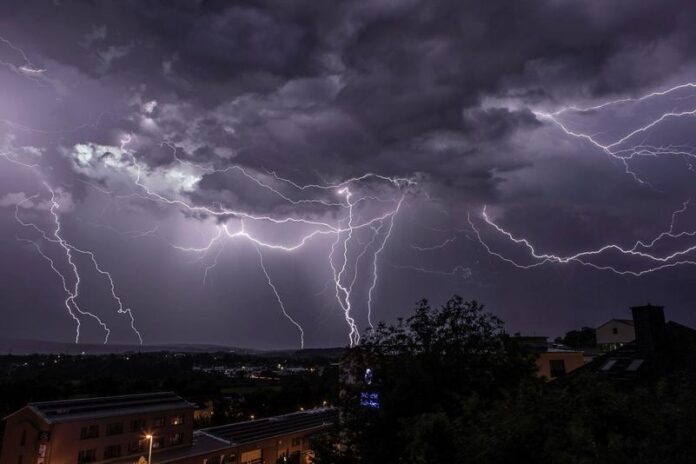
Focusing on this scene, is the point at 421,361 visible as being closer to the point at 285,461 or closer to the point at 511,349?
the point at 511,349

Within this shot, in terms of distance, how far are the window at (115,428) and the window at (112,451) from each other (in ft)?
3.18

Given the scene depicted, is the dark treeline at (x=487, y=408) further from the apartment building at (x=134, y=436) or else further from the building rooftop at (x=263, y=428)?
the building rooftop at (x=263, y=428)

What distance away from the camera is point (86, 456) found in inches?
1287

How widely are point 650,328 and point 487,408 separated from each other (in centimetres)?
1114

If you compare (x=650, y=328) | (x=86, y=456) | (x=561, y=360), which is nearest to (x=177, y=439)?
(x=86, y=456)

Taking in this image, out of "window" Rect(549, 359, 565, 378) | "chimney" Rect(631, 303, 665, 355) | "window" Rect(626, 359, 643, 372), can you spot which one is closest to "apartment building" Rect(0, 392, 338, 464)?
"window" Rect(626, 359, 643, 372)

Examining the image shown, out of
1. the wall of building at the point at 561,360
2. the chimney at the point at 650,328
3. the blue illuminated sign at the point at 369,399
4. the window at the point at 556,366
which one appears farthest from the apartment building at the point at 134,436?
the window at the point at 556,366

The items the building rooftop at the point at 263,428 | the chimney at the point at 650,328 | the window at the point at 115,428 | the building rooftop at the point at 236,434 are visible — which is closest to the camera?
the chimney at the point at 650,328

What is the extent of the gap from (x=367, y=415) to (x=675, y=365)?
12368 mm

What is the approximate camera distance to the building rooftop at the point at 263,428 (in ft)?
134

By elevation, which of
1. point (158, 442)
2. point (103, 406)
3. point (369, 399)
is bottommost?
point (158, 442)

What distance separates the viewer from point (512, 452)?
663 centimetres

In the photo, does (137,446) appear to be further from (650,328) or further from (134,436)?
(650,328)

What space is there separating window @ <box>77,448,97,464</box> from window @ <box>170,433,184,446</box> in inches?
257
